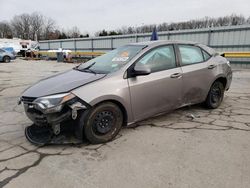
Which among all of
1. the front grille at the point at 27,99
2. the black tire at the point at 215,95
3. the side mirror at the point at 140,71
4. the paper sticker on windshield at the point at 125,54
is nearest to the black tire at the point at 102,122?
the side mirror at the point at 140,71

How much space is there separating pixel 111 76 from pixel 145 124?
1302 mm

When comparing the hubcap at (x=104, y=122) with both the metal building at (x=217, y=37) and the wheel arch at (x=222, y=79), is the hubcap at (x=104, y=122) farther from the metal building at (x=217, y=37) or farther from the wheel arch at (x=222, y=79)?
the metal building at (x=217, y=37)

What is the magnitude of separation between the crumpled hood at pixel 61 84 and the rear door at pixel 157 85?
0.67 m

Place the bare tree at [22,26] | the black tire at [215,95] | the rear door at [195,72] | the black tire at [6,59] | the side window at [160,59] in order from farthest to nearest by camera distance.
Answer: the bare tree at [22,26], the black tire at [6,59], the black tire at [215,95], the rear door at [195,72], the side window at [160,59]

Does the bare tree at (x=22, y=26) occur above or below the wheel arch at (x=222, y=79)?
above

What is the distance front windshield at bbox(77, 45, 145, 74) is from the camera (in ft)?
12.3

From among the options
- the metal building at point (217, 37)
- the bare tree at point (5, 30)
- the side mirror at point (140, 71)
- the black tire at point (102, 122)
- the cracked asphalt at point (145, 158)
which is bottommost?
the cracked asphalt at point (145, 158)

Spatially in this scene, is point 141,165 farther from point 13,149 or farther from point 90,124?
point 13,149

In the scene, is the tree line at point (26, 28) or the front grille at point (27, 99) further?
the tree line at point (26, 28)

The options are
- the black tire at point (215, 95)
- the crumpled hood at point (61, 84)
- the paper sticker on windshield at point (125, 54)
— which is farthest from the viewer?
Result: the black tire at point (215, 95)

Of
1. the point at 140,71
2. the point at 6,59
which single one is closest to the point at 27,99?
the point at 140,71

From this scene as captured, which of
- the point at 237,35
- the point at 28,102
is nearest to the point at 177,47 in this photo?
the point at 28,102

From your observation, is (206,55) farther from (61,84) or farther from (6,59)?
(6,59)

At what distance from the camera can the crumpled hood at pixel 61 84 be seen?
3.24 m
